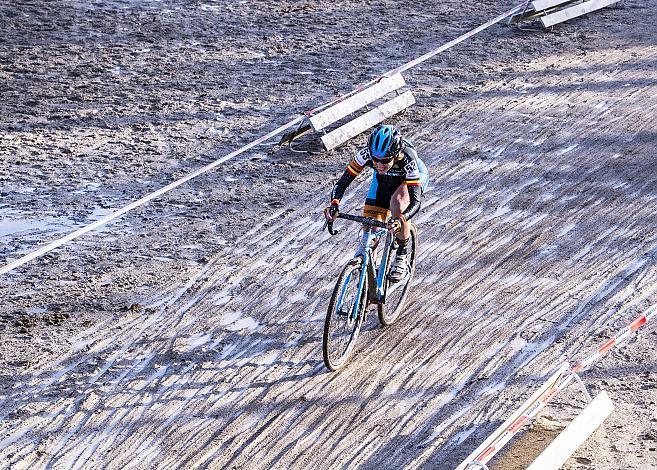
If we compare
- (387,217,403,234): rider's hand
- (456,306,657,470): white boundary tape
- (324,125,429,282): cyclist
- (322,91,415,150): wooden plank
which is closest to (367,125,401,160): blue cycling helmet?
(324,125,429,282): cyclist

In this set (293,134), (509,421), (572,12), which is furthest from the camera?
(572,12)

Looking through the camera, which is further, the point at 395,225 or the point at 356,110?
the point at 356,110

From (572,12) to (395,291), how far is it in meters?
10.6

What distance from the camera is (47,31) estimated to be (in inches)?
698

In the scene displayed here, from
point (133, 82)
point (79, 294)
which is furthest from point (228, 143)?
point (79, 294)

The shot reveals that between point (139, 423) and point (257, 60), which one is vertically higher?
point (257, 60)

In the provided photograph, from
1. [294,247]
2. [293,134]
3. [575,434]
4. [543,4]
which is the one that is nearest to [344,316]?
[575,434]

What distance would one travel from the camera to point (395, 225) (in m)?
8.05

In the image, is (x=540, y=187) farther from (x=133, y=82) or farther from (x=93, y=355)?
(x=133, y=82)

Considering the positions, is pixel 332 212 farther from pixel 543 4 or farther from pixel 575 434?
pixel 543 4

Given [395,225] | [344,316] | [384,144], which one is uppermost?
[384,144]

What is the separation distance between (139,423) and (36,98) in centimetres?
850

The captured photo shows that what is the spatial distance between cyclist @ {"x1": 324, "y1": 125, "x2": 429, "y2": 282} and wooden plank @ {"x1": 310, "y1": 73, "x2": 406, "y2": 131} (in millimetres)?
4833

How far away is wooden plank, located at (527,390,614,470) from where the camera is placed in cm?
669
